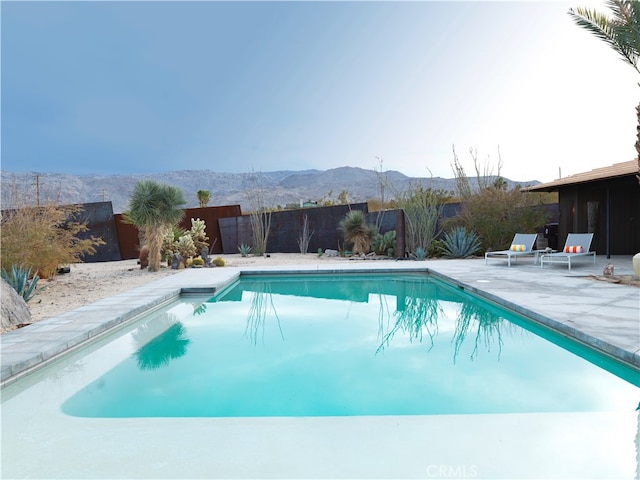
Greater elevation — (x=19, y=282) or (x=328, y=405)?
(x=19, y=282)

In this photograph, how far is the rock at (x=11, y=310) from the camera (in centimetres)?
431

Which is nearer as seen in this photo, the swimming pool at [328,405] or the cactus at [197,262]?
the swimming pool at [328,405]

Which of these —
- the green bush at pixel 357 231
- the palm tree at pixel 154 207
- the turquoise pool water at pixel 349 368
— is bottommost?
the turquoise pool water at pixel 349 368

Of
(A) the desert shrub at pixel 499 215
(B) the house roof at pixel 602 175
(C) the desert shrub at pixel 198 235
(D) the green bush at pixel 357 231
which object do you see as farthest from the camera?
(D) the green bush at pixel 357 231

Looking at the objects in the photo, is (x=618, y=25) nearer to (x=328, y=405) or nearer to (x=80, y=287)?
(x=328, y=405)

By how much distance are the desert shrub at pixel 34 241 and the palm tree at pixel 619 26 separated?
31.8ft

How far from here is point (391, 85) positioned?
555 inches

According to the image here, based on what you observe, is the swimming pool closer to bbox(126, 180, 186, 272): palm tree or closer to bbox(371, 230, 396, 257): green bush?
bbox(126, 180, 186, 272): palm tree

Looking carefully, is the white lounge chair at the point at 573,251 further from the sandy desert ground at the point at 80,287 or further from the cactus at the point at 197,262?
the cactus at the point at 197,262

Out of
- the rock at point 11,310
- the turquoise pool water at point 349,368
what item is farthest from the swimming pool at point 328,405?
the rock at point 11,310

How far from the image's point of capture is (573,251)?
8.52 m

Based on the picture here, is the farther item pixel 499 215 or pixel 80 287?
pixel 499 215

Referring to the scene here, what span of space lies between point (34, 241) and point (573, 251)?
9827 mm

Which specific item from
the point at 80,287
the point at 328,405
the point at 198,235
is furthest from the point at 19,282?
the point at 198,235
